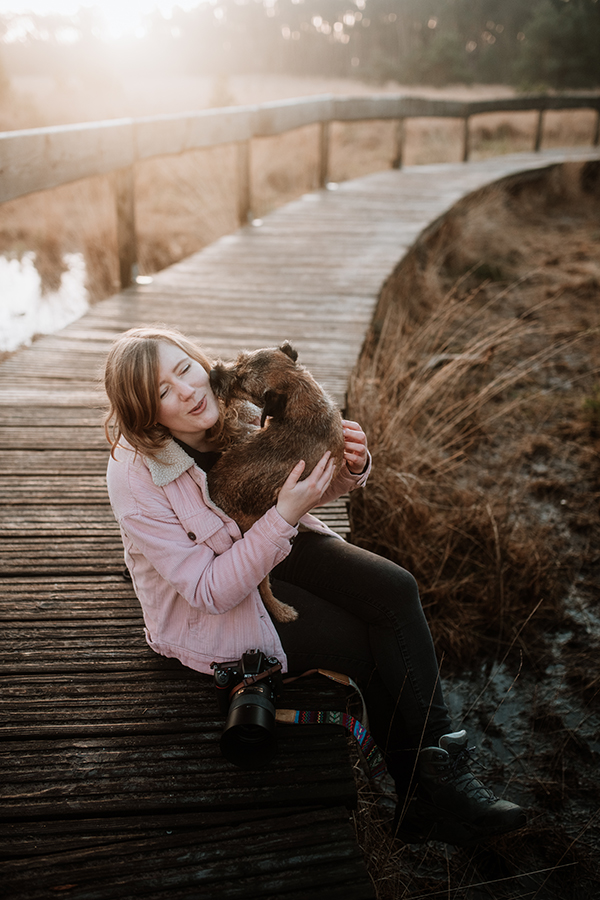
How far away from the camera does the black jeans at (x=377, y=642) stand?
226 centimetres

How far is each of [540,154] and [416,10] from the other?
42.4 m

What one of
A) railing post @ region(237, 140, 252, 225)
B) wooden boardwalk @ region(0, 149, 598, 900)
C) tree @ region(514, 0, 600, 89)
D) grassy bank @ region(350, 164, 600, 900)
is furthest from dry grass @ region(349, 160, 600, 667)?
tree @ region(514, 0, 600, 89)

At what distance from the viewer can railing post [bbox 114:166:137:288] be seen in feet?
19.2

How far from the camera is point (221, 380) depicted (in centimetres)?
237

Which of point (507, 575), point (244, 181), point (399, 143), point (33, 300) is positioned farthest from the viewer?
point (399, 143)

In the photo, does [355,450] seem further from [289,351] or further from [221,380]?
[221,380]

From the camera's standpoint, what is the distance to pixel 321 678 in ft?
7.57

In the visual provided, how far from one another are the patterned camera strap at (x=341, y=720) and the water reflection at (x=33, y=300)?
5733 millimetres

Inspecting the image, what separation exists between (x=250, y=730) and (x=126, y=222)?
514 centimetres

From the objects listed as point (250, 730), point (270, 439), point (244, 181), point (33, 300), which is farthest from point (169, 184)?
point (250, 730)

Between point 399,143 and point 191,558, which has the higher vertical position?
point 399,143

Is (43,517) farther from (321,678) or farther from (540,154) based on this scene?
(540,154)

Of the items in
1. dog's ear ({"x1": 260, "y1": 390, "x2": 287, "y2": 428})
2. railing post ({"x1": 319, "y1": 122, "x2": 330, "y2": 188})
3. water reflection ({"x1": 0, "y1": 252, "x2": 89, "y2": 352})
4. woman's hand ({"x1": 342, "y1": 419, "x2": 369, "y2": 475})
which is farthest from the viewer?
railing post ({"x1": 319, "y1": 122, "x2": 330, "y2": 188})

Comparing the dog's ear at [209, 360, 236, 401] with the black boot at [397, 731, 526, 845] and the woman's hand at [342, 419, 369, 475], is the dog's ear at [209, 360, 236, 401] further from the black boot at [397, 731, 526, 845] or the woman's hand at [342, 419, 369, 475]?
the black boot at [397, 731, 526, 845]
